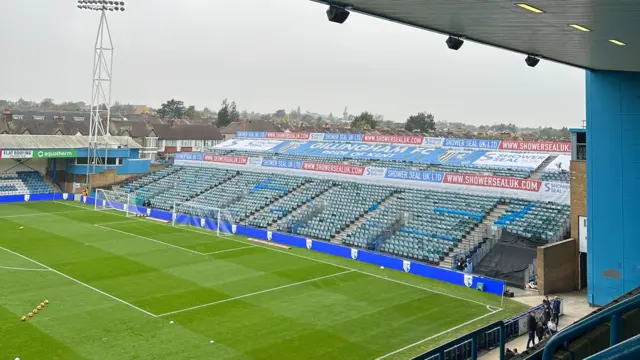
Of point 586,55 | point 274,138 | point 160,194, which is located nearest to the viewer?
point 586,55

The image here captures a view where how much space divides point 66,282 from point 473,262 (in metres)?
19.1

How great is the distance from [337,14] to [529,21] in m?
3.60

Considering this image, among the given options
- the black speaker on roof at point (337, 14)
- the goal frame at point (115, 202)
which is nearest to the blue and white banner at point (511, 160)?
the goal frame at point (115, 202)

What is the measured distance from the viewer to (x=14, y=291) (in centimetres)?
2245

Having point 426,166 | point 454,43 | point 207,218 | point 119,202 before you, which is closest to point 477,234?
point 426,166

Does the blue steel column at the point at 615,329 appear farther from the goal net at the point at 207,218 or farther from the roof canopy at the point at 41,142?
the roof canopy at the point at 41,142

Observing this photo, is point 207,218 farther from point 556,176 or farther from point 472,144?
point 556,176

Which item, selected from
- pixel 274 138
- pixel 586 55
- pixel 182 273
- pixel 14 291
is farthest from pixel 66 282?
pixel 274 138

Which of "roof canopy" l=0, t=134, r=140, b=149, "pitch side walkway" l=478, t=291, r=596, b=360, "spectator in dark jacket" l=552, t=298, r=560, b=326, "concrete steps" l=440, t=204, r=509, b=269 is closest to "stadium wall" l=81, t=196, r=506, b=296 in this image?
"pitch side walkway" l=478, t=291, r=596, b=360

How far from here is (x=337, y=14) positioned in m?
9.16

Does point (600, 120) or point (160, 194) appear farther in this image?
point (160, 194)

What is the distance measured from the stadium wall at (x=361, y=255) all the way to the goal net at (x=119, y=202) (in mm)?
4035

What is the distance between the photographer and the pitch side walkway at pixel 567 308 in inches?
698

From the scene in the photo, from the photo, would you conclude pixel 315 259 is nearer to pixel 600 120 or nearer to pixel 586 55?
pixel 600 120
